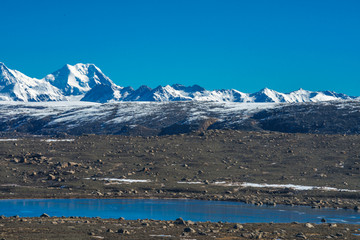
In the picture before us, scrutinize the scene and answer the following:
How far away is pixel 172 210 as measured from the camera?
2835 inches

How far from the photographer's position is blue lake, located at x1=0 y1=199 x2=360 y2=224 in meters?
65.6

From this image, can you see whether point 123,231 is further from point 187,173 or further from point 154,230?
point 187,173

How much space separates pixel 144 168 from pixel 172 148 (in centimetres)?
1810

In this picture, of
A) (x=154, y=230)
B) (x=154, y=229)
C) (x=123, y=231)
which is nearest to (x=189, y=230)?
(x=154, y=230)

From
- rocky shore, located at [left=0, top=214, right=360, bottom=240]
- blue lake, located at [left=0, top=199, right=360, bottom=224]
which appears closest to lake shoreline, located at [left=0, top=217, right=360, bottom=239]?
rocky shore, located at [left=0, top=214, right=360, bottom=240]

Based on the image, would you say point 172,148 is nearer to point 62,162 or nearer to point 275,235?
point 62,162

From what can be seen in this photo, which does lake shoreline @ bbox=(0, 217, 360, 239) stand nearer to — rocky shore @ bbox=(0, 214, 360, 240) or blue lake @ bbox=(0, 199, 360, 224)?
rocky shore @ bbox=(0, 214, 360, 240)

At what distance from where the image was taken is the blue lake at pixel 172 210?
6556 centimetres

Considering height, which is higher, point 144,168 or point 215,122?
point 215,122

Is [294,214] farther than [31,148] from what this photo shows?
No

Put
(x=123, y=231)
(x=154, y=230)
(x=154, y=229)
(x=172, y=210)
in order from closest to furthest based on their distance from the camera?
(x=123, y=231), (x=154, y=230), (x=154, y=229), (x=172, y=210)

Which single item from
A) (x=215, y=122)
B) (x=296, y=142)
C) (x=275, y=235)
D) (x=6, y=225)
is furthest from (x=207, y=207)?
(x=215, y=122)

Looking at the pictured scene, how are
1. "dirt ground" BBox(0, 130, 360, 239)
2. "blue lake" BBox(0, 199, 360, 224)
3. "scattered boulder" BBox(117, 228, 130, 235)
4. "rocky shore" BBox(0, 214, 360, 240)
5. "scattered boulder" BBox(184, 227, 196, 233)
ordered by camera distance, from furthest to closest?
"blue lake" BBox(0, 199, 360, 224) < "dirt ground" BBox(0, 130, 360, 239) < "scattered boulder" BBox(184, 227, 196, 233) < "scattered boulder" BBox(117, 228, 130, 235) < "rocky shore" BBox(0, 214, 360, 240)

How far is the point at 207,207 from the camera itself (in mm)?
75562
